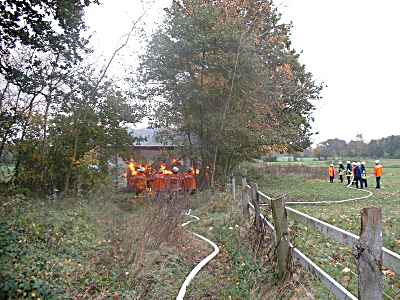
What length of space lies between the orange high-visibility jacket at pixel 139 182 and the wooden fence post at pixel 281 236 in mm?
12339

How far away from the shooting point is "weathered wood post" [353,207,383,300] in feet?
10.4

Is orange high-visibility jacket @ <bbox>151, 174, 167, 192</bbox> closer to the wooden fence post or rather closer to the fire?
the fire

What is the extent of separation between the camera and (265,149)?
81.1ft

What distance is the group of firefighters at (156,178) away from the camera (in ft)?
56.2

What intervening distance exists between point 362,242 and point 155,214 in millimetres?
5229

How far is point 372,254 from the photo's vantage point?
10.4 ft

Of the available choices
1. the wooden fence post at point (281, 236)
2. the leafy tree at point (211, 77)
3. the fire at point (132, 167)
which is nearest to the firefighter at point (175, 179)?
the leafy tree at point (211, 77)

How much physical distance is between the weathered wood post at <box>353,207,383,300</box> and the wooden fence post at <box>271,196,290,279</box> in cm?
197

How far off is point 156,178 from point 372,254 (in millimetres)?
14510

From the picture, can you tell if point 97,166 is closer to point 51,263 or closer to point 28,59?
point 28,59

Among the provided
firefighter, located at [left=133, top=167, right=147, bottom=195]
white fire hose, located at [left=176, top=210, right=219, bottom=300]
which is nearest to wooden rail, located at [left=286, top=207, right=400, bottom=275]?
white fire hose, located at [left=176, top=210, right=219, bottom=300]

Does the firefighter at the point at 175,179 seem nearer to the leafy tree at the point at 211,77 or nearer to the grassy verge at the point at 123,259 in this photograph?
the leafy tree at the point at 211,77

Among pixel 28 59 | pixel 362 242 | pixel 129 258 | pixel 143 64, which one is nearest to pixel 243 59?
pixel 143 64

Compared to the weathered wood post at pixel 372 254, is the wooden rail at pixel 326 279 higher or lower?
lower
